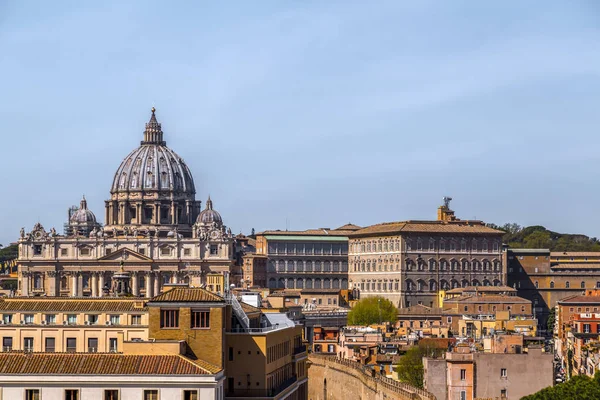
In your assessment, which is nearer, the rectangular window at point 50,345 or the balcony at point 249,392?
the balcony at point 249,392

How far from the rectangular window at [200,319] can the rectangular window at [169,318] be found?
1.74 feet

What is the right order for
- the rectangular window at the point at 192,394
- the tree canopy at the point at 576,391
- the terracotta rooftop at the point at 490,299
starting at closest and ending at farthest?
1. the rectangular window at the point at 192,394
2. the tree canopy at the point at 576,391
3. the terracotta rooftop at the point at 490,299

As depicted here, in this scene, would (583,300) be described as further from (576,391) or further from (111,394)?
(111,394)

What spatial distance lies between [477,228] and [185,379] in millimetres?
140385

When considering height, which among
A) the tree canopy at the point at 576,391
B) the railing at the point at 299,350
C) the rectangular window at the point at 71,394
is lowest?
the tree canopy at the point at 576,391

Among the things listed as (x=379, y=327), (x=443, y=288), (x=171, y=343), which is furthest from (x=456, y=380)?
(x=443, y=288)

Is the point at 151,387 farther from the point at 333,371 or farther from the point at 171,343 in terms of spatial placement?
the point at 333,371

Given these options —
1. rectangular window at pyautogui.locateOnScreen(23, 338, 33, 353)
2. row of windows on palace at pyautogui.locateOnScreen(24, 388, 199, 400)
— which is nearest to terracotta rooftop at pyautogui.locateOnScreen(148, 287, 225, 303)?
row of windows on palace at pyautogui.locateOnScreen(24, 388, 199, 400)

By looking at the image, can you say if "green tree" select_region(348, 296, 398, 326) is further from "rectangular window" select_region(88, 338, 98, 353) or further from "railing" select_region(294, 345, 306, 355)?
"rectangular window" select_region(88, 338, 98, 353)

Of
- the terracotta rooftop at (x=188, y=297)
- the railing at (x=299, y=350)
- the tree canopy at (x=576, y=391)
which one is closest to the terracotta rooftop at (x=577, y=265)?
the railing at (x=299, y=350)

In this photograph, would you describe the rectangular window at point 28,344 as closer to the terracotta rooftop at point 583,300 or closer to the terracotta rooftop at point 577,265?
the terracotta rooftop at point 583,300

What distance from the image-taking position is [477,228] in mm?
191000

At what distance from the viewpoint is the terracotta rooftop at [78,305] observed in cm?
6119

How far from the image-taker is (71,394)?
53.0m
